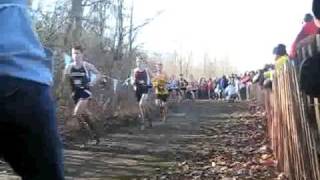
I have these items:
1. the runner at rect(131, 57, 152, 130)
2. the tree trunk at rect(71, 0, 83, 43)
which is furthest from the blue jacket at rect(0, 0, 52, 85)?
the runner at rect(131, 57, 152, 130)

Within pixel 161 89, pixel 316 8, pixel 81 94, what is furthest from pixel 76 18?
pixel 316 8

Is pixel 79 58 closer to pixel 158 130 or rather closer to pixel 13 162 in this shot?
pixel 158 130

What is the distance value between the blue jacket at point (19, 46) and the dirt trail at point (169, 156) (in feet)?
18.6

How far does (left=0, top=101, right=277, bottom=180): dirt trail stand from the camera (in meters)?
8.12

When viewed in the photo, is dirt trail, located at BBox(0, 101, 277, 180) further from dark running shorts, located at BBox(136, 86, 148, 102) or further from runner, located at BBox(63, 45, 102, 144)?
dark running shorts, located at BBox(136, 86, 148, 102)

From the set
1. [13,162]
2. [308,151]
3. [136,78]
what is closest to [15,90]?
[13,162]

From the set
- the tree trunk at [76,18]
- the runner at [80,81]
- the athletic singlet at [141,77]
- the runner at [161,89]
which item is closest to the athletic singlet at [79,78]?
the runner at [80,81]

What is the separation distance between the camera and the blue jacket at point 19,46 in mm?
2113

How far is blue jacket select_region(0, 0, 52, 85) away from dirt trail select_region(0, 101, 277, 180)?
5.68 metres

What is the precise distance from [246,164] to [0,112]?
22.6ft

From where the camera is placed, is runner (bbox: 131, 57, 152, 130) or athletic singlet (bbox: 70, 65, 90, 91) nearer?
athletic singlet (bbox: 70, 65, 90, 91)

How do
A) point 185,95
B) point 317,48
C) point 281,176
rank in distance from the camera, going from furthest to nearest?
point 185,95 → point 281,176 → point 317,48

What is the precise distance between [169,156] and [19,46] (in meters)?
8.17

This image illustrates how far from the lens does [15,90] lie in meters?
2.09
